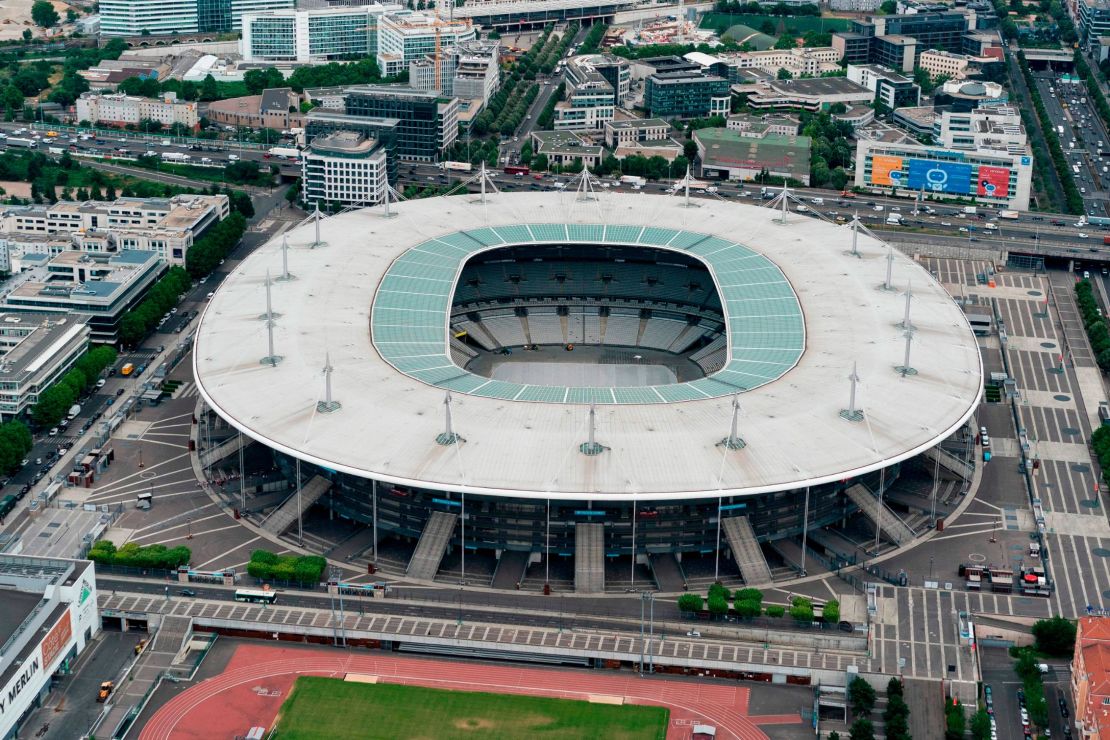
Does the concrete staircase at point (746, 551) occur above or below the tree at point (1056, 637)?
above

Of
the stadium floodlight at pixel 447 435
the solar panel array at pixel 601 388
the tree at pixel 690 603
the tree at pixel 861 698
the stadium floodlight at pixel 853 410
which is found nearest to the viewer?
the tree at pixel 861 698

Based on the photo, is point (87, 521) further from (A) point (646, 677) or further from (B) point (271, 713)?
(A) point (646, 677)

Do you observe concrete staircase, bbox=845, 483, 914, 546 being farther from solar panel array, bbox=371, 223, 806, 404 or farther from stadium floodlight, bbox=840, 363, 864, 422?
solar panel array, bbox=371, 223, 806, 404

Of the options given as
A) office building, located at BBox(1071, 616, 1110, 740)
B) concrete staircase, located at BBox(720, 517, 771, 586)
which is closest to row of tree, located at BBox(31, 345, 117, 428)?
concrete staircase, located at BBox(720, 517, 771, 586)

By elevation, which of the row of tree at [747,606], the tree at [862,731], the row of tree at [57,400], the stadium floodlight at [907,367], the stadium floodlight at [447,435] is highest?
the stadium floodlight at [907,367]

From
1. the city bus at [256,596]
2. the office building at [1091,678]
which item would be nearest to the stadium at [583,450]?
the city bus at [256,596]

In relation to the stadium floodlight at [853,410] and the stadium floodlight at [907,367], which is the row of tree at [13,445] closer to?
the stadium floodlight at [853,410]

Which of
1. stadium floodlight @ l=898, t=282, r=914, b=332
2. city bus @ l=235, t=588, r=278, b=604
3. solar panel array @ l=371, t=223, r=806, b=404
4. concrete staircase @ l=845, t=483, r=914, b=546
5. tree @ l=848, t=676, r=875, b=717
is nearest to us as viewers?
tree @ l=848, t=676, r=875, b=717
